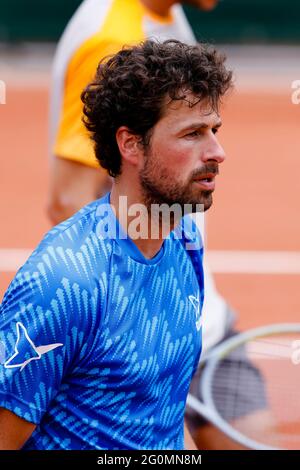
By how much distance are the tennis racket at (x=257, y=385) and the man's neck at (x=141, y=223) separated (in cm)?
113

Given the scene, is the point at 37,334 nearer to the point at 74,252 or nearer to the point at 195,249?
the point at 74,252

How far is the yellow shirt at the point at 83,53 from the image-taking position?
3.75 metres

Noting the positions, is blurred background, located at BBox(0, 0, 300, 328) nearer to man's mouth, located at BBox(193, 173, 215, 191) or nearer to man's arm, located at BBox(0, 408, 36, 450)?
man's mouth, located at BBox(193, 173, 215, 191)

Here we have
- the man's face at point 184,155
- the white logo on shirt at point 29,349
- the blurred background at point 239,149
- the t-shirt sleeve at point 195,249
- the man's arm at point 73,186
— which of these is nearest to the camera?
the white logo on shirt at point 29,349

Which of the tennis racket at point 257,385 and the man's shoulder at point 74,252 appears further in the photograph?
the tennis racket at point 257,385

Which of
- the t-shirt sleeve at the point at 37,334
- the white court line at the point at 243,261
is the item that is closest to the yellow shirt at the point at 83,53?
the t-shirt sleeve at the point at 37,334

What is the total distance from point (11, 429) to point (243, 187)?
9.27 meters

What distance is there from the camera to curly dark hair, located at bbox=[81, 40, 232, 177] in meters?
2.48

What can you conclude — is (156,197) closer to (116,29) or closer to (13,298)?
(13,298)

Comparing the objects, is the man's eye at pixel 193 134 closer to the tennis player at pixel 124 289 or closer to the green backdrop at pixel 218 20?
the tennis player at pixel 124 289

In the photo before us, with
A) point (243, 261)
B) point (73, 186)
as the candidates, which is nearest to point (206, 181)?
point (73, 186)

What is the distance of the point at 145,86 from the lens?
2.50m

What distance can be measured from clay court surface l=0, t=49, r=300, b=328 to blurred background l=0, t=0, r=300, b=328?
0.04 feet

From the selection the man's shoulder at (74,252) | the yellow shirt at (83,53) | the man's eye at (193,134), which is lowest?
the man's shoulder at (74,252)
